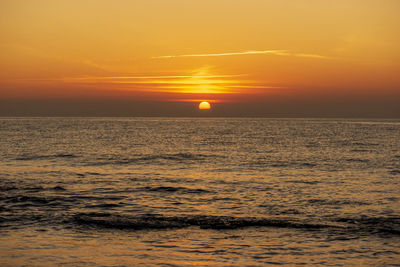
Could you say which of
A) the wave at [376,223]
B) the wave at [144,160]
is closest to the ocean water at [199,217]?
the wave at [376,223]

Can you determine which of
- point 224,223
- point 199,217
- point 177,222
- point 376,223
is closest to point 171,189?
point 199,217

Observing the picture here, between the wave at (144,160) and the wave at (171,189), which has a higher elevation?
the wave at (144,160)

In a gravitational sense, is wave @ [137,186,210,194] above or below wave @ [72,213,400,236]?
below

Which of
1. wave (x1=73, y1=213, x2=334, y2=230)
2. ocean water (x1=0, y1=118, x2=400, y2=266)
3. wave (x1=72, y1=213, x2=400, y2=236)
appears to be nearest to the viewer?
ocean water (x1=0, y1=118, x2=400, y2=266)

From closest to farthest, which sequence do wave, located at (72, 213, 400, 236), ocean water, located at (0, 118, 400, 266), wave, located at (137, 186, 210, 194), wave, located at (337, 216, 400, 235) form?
ocean water, located at (0, 118, 400, 266), wave, located at (337, 216, 400, 235), wave, located at (72, 213, 400, 236), wave, located at (137, 186, 210, 194)

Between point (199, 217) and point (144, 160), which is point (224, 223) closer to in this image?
point (199, 217)

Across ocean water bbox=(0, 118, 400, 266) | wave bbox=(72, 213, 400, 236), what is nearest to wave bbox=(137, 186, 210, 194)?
ocean water bbox=(0, 118, 400, 266)

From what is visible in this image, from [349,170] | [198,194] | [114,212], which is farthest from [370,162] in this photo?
[114,212]

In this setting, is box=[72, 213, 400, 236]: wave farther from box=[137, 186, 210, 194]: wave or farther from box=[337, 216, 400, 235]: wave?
box=[137, 186, 210, 194]: wave

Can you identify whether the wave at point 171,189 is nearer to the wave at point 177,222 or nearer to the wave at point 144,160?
the wave at point 177,222

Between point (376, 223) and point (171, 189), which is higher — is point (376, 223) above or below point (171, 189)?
above

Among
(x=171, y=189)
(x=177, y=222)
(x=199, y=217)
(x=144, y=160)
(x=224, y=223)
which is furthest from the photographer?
(x=144, y=160)

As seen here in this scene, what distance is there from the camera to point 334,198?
2262cm

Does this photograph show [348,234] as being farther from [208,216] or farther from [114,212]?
[114,212]
